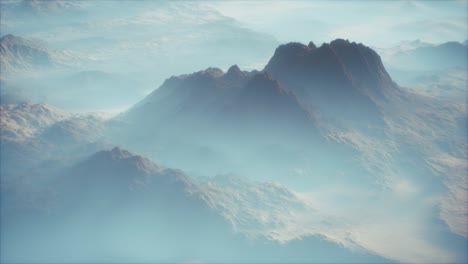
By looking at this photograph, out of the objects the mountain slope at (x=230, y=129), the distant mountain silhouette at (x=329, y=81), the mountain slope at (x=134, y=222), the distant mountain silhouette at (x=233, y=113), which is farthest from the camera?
the distant mountain silhouette at (x=329, y=81)

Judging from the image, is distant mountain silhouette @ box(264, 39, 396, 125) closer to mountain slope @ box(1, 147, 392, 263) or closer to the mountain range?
the mountain range

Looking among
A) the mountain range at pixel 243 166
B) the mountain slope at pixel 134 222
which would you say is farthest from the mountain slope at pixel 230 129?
the mountain slope at pixel 134 222

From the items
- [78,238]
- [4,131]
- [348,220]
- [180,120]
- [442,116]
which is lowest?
[78,238]

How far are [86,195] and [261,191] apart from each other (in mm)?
30346

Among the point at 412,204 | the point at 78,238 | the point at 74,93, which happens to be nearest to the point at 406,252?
the point at 412,204

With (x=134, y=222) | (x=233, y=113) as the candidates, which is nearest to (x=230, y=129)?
(x=233, y=113)

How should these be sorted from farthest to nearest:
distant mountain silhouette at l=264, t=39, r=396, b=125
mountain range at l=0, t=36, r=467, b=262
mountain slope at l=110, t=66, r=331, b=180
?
distant mountain silhouette at l=264, t=39, r=396, b=125 → mountain slope at l=110, t=66, r=331, b=180 → mountain range at l=0, t=36, r=467, b=262

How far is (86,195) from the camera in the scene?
73812 mm

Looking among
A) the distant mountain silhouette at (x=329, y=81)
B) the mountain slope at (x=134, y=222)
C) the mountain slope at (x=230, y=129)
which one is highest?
the distant mountain silhouette at (x=329, y=81)

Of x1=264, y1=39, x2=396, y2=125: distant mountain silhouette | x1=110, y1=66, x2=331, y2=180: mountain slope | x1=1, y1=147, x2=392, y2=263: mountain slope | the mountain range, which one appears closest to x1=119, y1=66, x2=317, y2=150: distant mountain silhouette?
x1=110, y1=66, x2=331, y2=180: mountain slope

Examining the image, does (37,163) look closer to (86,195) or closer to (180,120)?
(86,195)

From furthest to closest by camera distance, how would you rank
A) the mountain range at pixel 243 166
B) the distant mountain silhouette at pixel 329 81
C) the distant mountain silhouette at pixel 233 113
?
the distant mountain silhouette at pixel 329 81 → the distant mountain silhouette at pixel 233 113 → the mountain range at pixel 243 166

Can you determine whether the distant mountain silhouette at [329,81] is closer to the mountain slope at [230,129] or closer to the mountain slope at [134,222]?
the mountain slope at [230,129]

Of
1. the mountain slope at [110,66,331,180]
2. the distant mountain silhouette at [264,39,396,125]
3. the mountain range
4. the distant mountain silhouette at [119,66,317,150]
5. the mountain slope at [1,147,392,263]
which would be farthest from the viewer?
the distant mountain silhouette at [264,39,396,125]
